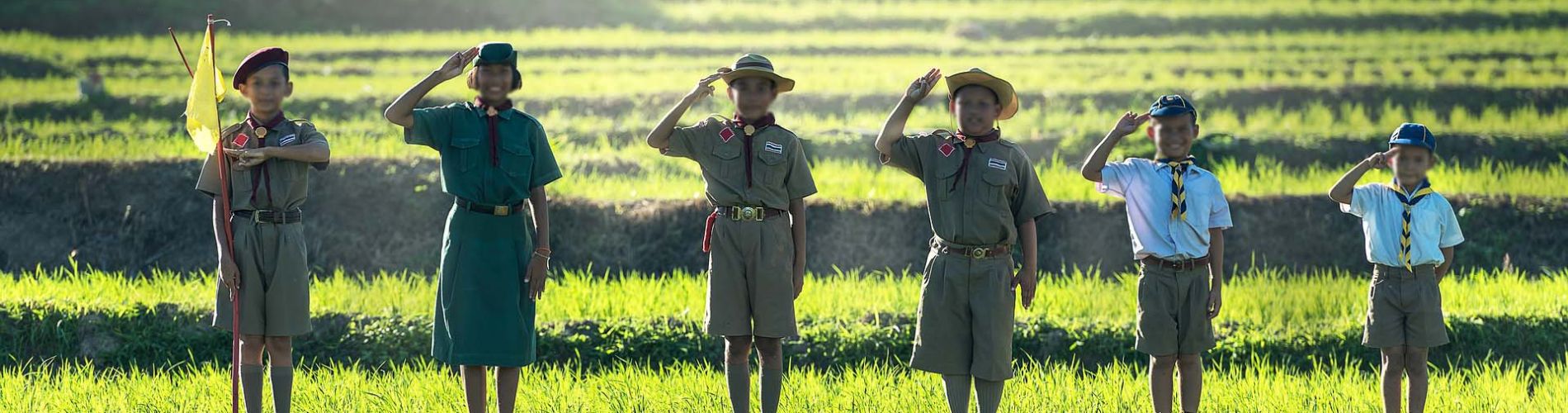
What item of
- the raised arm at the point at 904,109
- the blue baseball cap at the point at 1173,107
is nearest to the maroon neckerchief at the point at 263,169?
the raised arm at the point at 904,109

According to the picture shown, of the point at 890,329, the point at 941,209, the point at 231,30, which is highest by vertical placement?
the point at 231,30

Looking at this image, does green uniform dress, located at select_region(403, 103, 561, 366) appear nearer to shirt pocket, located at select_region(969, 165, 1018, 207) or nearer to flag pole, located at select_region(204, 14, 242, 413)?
flag pole, located at select_region(204, 14, 242, 413)

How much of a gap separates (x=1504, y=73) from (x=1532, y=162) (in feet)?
13.2

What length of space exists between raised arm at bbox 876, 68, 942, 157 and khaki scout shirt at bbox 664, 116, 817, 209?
289 millimetres

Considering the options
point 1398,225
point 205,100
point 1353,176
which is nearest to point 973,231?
point 1353,176

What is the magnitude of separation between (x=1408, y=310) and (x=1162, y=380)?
848 mm

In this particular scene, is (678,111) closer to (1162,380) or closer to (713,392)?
(713,392)

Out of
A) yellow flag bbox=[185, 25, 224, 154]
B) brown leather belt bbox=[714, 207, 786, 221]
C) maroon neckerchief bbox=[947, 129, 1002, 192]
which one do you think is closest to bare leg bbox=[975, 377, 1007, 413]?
maroon neckerchief bbox=[947, 129, 1002, 192]

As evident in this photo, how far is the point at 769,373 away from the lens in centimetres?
524

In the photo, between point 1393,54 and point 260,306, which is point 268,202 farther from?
point 1393,54

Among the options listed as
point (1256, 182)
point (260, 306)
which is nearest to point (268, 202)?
point (260, 306)

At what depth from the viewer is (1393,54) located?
17078 mm

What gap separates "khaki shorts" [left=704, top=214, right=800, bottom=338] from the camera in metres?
5.13

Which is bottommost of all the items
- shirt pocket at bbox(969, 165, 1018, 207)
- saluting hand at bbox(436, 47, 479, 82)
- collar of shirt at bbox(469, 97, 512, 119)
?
shirt pocket at bbox(969, 165, 1018, 207)
